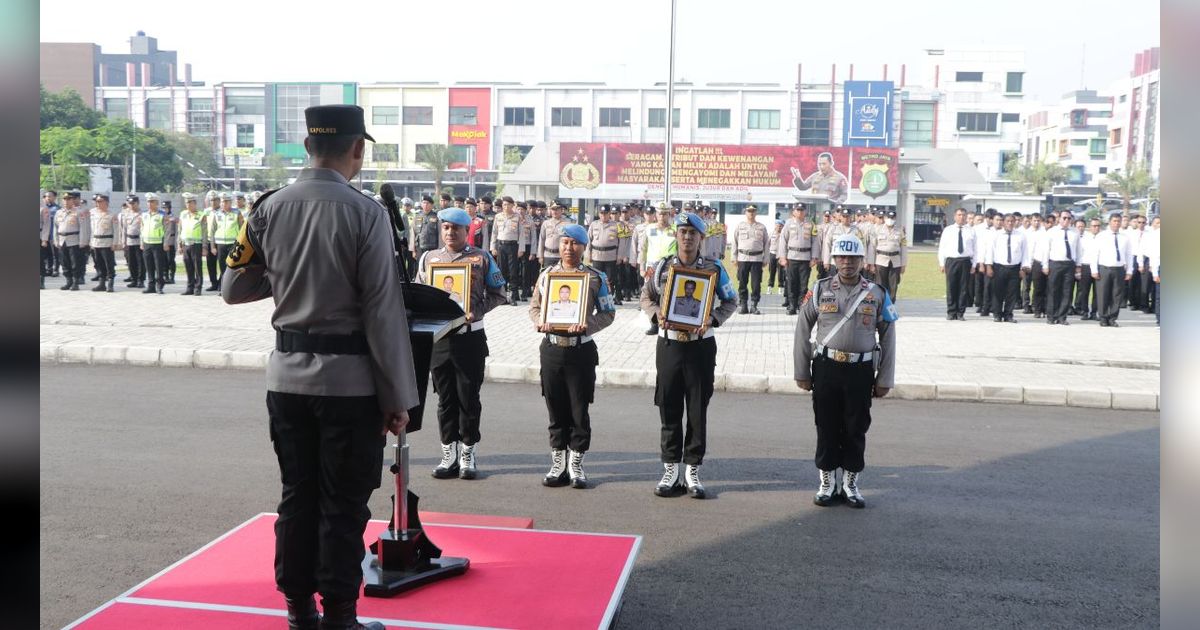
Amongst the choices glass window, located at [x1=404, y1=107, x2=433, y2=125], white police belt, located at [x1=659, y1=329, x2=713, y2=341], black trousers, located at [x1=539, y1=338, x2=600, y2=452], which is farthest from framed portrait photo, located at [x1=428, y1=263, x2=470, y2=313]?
glass window, located at [x1=404, y1=107, x2=433, y2=125]

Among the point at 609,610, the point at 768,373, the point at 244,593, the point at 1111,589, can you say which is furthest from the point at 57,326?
the point at 1111,589

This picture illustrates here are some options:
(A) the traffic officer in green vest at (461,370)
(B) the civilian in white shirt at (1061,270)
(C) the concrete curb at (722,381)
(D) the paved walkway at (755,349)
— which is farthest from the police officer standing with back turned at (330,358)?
(B) the civilian in white shirt at (1061,270)

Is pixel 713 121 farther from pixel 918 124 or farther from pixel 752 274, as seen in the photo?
pixel 752 274

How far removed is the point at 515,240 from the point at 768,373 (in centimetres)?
1072

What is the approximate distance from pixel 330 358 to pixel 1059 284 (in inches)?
732

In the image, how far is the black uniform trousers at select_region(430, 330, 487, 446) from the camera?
7.85m

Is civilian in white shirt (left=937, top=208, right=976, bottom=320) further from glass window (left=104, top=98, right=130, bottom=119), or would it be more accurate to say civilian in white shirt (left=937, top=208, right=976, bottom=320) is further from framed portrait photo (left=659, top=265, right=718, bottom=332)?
glass window (left=104, top=98, right=130, bottom=119)

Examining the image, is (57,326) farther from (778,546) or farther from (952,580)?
(952,580)

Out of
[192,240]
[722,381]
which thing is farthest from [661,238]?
[192,240]

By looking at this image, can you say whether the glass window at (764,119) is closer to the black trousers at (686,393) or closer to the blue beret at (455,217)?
the blue beret at (455,217)

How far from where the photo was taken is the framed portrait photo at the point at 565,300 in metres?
7.66

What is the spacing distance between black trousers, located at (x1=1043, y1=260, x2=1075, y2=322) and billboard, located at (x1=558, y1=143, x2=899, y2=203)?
1378 inches

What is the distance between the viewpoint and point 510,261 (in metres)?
21.7
